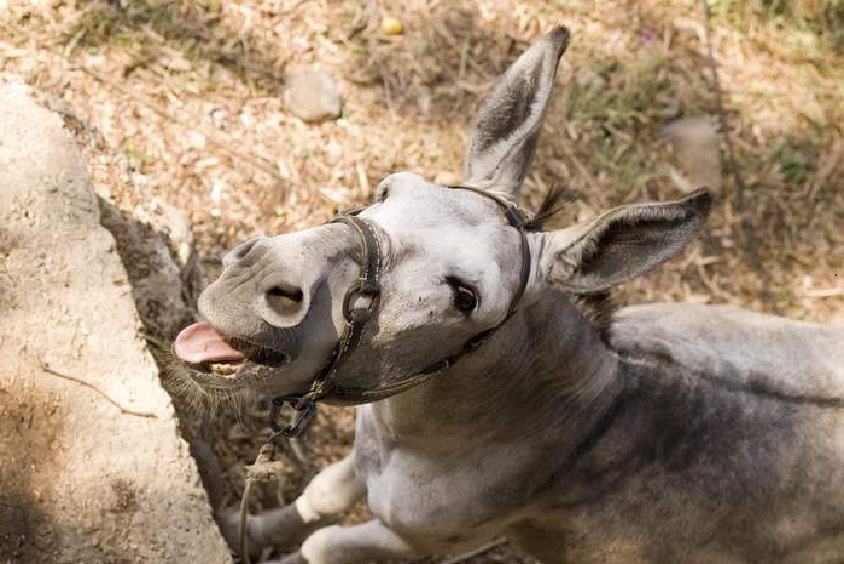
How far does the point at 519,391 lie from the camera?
3.31m

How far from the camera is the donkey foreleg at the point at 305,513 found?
4266 mm

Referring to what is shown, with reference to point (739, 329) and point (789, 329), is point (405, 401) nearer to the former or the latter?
point (739, 329)

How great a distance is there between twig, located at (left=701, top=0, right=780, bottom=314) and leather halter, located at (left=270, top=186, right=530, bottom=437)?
3.83 m

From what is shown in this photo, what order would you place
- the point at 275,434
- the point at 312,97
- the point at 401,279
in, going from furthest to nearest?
the point at 312,97 < the point at 275,434 < the point at 401,279

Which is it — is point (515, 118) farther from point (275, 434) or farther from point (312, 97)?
point (312, 97)

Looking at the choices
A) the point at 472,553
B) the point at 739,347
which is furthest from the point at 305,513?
the point at 739,347

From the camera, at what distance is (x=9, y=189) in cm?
377

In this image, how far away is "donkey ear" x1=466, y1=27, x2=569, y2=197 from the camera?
320cm

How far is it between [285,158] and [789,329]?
120 inches

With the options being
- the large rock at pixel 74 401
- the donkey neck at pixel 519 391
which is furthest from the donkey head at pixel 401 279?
the large rock at pixel 74 401

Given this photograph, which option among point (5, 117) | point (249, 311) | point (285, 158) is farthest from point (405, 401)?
point (285, 158)

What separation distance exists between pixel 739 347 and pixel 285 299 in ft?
7.04

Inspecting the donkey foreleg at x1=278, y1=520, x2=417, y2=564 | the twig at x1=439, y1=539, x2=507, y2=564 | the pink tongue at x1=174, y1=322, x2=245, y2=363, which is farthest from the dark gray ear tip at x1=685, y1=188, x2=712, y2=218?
the twig at x1=439, y1=539, x2=507, y2=564

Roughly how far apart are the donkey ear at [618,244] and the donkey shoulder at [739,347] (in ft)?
2.11
